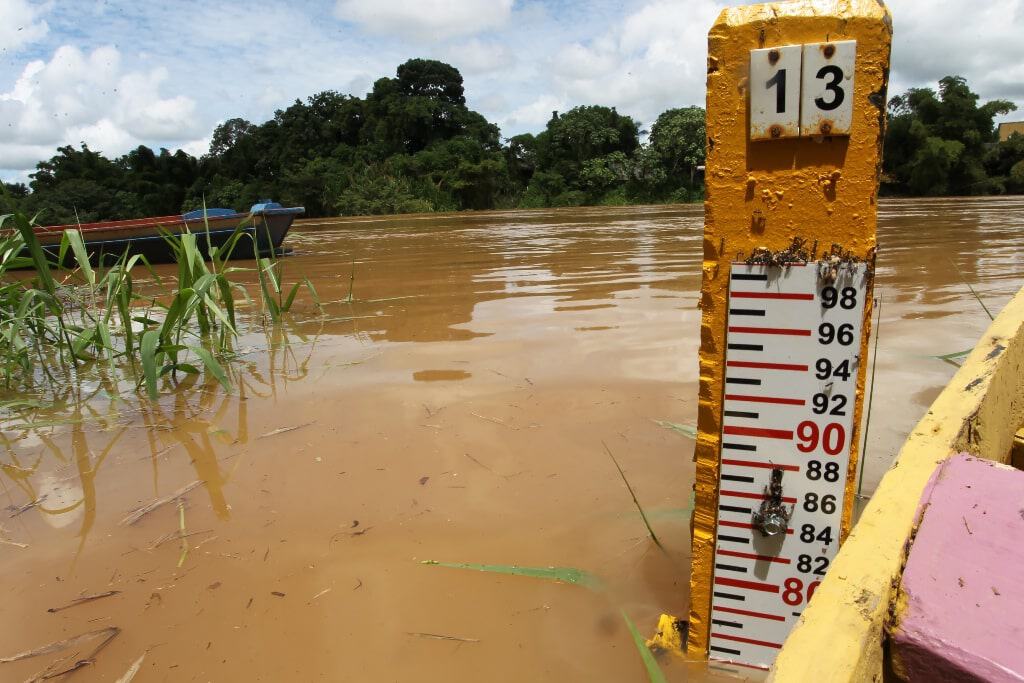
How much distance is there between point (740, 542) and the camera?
3.85 feet

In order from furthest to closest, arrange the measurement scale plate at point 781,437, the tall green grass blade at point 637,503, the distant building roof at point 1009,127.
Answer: the distant building roof at point 1009,127 < the tall green grass blade at point 637,503 < the measurement scale plate at point 781,437

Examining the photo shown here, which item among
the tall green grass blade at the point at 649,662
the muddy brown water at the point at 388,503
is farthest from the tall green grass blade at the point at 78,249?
the tall green grass blade at the point at 649,662

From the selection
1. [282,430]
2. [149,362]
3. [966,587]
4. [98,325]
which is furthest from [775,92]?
[98,325]

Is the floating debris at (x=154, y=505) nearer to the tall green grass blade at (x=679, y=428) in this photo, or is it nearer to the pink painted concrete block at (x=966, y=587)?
the tall green grass blade at (x=679, y=428)

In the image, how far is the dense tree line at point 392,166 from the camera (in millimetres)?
30891

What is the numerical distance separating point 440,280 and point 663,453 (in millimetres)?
4350

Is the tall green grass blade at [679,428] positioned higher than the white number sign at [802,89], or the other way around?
the white number sign at [802,89]

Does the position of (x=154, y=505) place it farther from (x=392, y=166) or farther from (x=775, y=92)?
(x=392, y=166)

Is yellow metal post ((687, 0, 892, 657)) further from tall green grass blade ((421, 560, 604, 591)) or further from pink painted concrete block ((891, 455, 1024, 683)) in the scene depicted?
tall green grass blade ((421, 560, 604, 591))

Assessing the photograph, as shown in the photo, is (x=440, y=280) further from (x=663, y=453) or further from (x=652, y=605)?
(x=652, y=605)

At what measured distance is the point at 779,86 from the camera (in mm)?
958

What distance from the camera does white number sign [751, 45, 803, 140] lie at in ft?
3.13

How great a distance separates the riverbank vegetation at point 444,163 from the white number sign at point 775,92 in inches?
1106

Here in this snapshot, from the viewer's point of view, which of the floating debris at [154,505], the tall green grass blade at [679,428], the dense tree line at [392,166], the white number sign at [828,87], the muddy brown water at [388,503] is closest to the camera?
the white number sign at [828,87]
